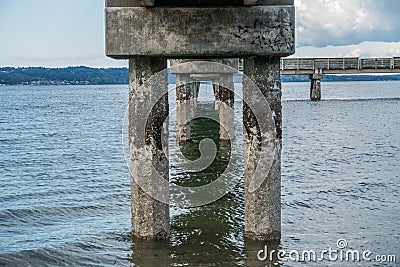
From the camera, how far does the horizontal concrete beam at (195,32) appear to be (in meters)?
8.44

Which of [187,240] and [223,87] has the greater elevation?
[223,87]

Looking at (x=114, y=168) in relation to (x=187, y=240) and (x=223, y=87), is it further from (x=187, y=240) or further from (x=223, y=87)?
(x=187, y=240)

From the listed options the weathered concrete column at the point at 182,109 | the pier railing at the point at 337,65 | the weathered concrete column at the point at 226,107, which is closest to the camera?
the weathered concrete column at the point at 182,109

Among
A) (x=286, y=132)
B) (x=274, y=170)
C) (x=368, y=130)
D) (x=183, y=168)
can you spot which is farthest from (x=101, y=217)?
(x=368, y=130)

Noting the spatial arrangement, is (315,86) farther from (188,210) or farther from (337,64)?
(188,210)

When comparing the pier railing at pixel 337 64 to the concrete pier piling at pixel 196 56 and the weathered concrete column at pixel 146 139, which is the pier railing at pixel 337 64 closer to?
the concrete pier piling at pixel 196 56

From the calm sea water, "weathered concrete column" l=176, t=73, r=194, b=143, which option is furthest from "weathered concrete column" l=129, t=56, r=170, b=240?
"weathered concrete column" l=176, t=73, r=194, b=143

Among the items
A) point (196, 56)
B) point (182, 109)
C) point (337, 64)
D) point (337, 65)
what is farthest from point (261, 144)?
point (337, 64)

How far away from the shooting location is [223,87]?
2477 centimetres

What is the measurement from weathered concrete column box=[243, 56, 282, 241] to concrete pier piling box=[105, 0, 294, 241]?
14 millimetres

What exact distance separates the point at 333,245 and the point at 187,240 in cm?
226

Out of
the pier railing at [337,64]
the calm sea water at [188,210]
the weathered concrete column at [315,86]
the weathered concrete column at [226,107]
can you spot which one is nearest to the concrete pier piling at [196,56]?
the calm sea water at [188,210]

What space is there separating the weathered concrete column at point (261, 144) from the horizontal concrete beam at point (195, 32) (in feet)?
1.00

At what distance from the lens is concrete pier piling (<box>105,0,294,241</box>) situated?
27.7ft
